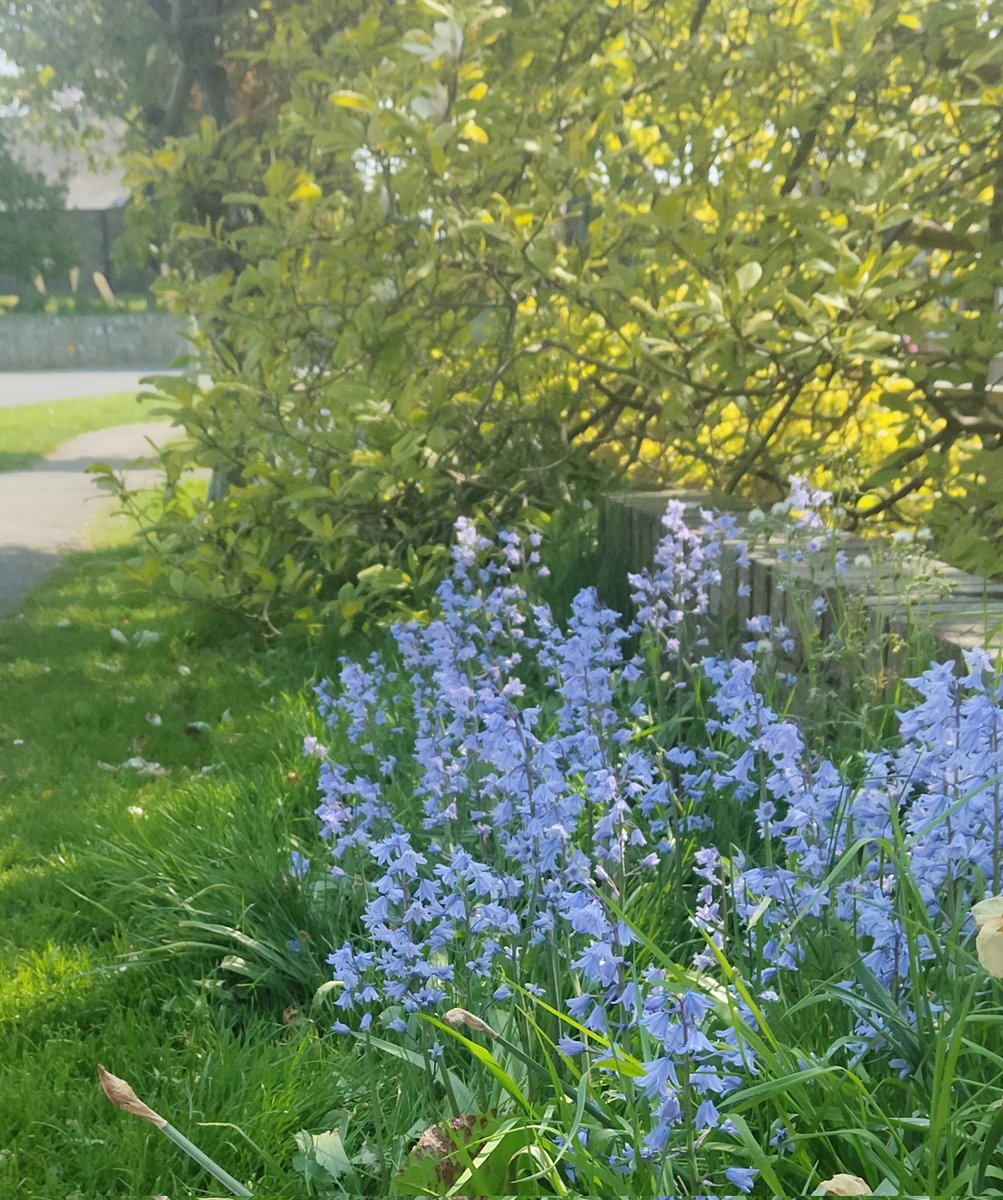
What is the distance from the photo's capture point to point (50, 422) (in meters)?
16.8

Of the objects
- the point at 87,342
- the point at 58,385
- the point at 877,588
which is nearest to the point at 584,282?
the point at 877,588

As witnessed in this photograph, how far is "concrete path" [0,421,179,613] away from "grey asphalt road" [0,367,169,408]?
7.01m

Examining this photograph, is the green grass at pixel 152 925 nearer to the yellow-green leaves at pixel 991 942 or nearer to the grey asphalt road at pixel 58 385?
the yellow-green leaves at pixel 991 942

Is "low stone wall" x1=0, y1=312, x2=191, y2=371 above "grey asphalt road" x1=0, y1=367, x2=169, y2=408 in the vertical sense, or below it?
above

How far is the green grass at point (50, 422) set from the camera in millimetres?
13297

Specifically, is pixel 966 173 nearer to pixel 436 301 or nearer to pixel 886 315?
pixel 886 315

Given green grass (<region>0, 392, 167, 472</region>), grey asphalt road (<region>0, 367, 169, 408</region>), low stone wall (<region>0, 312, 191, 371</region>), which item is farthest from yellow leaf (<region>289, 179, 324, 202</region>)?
low stone wall (<region>0, 312, 191, 371</region>)

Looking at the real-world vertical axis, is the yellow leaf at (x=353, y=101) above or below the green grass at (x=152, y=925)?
above

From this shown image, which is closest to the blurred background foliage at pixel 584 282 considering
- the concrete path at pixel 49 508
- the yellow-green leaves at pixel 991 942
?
the concrete path at pixel 49 508

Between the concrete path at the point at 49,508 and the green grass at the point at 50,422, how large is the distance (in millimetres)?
228

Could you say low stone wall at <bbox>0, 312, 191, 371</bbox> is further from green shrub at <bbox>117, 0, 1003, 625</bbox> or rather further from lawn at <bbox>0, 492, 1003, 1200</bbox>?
lawn at <bbox>0, 492, 1003, 1200</bbox>

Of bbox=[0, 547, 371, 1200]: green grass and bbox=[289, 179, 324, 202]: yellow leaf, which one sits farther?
bbox=[289, 179, 324, 202]: yellow leaf

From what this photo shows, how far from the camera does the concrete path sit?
7.91 meters

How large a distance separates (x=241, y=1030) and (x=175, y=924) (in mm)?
400
